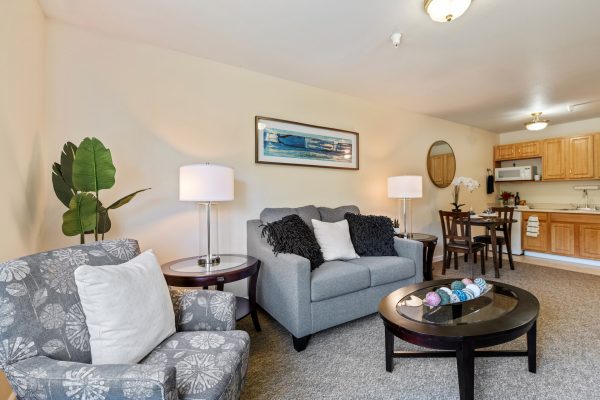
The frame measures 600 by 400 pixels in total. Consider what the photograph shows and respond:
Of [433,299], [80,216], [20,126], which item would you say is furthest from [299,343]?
[20,126]

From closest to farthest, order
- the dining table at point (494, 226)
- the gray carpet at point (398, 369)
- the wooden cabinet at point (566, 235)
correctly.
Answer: the gray carpet at point (398, 369), the dining table at point (494, 226), the wooden cabinet at point (566, 235)

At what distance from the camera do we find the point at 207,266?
6.84 ft

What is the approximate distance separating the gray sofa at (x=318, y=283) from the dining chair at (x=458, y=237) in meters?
1.45

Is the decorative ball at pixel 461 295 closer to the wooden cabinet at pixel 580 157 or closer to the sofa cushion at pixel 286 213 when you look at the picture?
the sofa cushion at pixel 286 213

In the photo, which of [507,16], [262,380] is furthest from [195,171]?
[507,16]

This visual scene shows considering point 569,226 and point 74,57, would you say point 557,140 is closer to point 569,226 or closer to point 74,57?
point 569,226

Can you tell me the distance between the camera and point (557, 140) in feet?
16.0

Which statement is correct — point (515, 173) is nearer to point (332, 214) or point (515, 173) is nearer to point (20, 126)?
point (332, 214)

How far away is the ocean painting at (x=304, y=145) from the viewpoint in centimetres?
293

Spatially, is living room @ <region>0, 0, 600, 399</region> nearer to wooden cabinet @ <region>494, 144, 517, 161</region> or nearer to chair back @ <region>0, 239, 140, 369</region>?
chair back @ <region>0, 239, 140, 369</region>

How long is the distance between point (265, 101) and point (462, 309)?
8.21 feet

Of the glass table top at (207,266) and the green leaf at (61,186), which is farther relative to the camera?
the glass table top at (207,266)

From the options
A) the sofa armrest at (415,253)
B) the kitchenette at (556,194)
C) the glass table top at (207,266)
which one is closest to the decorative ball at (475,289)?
the sofa armrest at (415,253)

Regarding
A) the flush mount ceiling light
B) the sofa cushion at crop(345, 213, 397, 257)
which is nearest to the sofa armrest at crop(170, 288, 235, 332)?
the sofa cushion at crop(345, 213, 397, 257)
